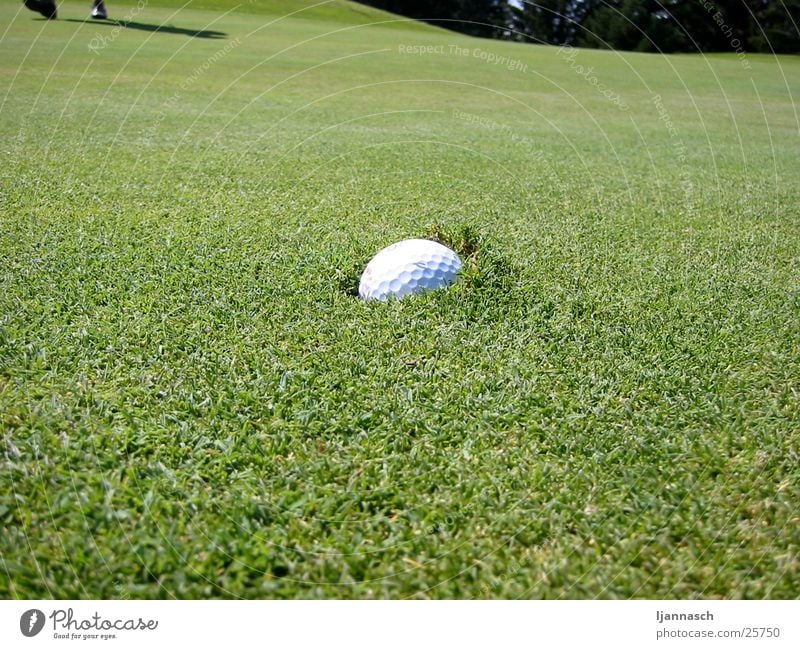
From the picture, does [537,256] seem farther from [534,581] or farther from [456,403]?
[534,581]

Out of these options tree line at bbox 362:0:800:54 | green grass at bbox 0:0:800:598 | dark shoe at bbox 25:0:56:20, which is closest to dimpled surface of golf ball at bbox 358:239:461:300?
Result: green grass at bbox 0:0:800:598

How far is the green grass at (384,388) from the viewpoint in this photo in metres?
2.26

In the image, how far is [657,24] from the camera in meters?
40.7

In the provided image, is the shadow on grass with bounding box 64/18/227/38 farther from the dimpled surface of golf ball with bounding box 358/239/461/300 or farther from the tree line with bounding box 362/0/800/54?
the dimpled surface of golf ball with bounding box 358/239/461/300

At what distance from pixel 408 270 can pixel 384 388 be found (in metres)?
1.20

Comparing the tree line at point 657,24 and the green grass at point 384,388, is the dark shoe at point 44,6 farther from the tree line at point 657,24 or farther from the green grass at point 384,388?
the green grass at point 384,388

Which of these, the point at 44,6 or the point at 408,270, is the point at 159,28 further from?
the point at 408,270

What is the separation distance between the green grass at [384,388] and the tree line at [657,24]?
3302 cm

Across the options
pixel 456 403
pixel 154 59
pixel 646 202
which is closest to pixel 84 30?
pixel 154 59

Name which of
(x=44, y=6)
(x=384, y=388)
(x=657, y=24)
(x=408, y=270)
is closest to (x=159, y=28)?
Result: (x=44, y=6)

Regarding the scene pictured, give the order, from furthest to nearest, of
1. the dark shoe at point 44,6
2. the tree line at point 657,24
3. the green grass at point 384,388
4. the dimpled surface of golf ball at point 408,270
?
the tree line at point 657,24 < the dark shoe at point 44,6 < the dimpled surface of golf ball at point 408,270 < the green grass at point 384,388

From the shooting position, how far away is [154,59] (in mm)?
21000

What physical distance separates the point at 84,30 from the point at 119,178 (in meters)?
22.9

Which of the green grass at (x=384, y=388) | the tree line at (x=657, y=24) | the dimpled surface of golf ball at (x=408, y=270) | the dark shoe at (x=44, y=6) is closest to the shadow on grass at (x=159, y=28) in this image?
the dark shoe at (x=44, y=6)
